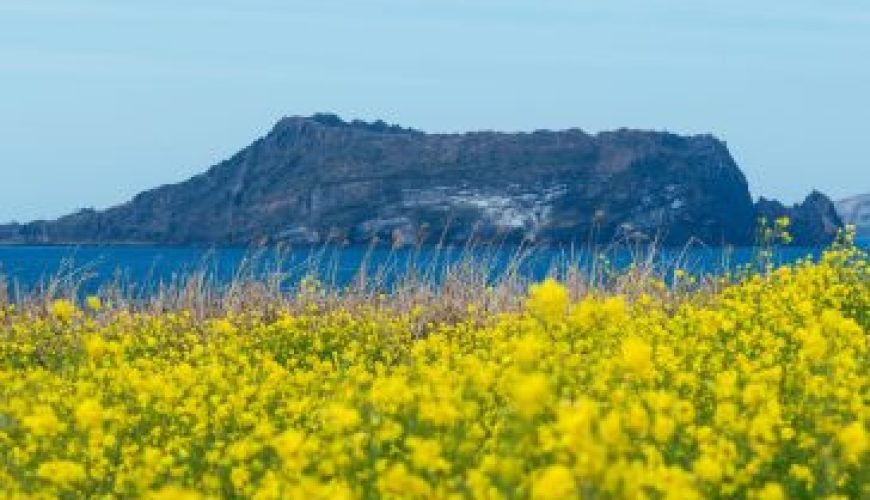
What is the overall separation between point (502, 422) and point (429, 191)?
157 metres

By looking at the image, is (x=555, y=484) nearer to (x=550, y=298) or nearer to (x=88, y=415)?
(x=550, y=298)

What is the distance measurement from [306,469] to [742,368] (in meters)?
3.00

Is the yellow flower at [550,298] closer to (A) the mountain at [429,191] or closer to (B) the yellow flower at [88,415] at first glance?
(B) the yellow flower at [88,415]

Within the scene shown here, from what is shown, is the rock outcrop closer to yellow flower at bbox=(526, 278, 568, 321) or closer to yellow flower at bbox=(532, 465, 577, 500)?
yellow flower at bbox=(526, 278, 568, 321)

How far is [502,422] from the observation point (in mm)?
7223

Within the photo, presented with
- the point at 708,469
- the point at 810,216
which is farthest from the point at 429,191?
the point at 708,469

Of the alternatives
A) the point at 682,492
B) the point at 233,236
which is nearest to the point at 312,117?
the point at 233,236

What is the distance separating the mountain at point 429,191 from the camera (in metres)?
164

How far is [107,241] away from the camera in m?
169

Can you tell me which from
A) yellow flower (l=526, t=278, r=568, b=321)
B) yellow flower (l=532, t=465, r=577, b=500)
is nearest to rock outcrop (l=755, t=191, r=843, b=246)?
yellow flower (l=526, t=278, r=568, b=321)

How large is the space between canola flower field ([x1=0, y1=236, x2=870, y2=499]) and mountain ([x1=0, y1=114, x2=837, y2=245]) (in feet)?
486

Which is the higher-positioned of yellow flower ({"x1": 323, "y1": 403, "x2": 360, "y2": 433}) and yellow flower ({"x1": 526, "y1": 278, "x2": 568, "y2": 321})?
yellow flower ({"x1": 526, "y1": 278, "x2": 568, "y2": 321})

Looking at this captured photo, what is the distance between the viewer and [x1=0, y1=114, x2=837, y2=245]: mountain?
6452 inches

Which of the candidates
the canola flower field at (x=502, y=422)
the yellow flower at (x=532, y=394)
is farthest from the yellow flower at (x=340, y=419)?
the yellow flower at (x=532, y=394)
